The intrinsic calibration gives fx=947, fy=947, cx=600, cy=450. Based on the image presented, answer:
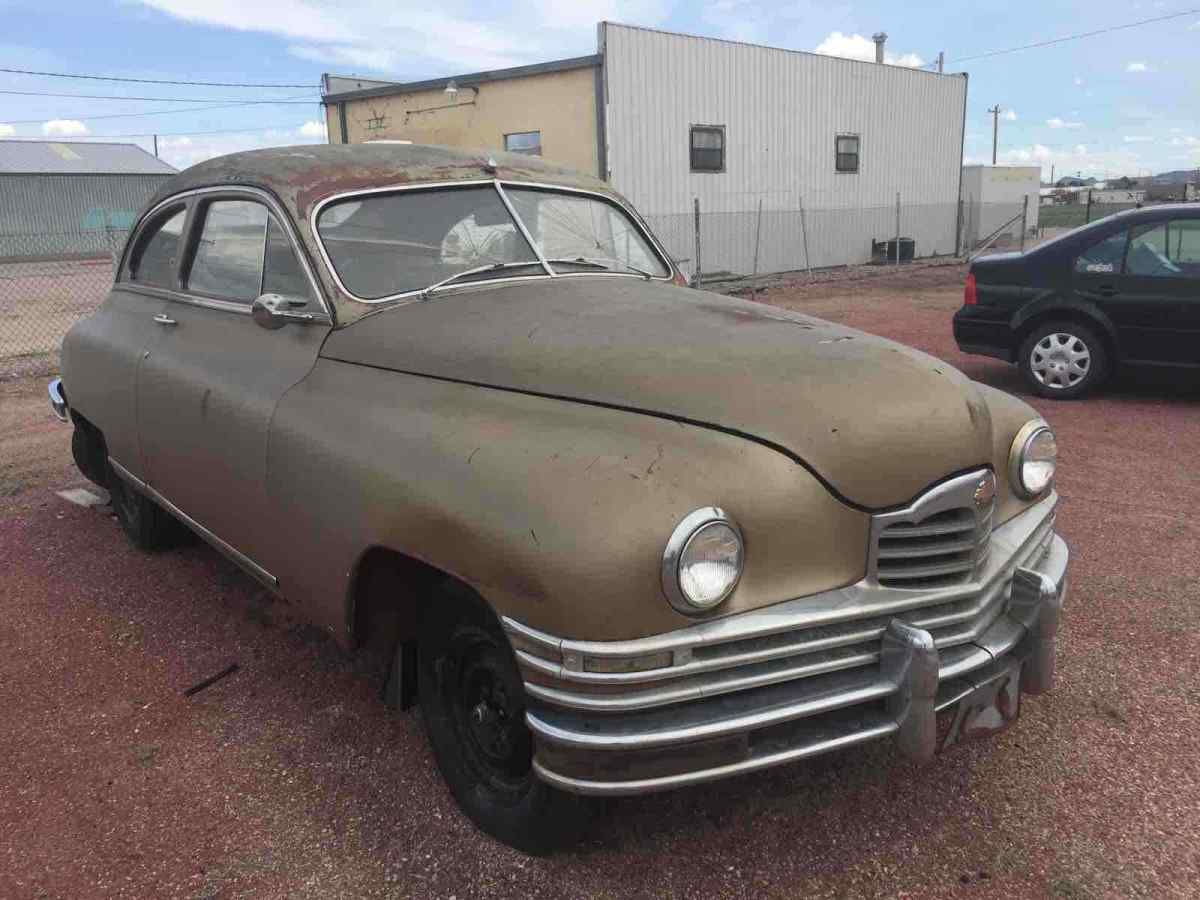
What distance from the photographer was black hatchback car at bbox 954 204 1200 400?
7090mm

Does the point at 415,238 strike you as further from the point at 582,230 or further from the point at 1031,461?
the point at 1031,461

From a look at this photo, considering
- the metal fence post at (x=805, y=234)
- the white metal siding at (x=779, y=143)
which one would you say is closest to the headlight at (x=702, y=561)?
the white metal siding at (x=779, y=143)

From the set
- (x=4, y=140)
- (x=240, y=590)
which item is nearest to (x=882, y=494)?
(x=240, y=590)

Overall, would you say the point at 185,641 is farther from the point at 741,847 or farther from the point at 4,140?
the point at 4,140

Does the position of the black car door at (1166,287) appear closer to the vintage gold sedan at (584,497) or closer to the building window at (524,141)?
the vintage gold sedan at (584,497)

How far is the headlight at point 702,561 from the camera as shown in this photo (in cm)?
209

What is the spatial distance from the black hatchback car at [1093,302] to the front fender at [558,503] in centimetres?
608

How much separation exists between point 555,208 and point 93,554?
3.11 metres

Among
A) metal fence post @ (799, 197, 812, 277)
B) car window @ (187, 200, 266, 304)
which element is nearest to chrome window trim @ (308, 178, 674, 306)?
car window @ (187, 200, 266, 304)

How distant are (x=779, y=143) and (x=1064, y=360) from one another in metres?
13.4

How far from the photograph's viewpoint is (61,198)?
3731 cm

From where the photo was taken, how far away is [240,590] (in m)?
4.45

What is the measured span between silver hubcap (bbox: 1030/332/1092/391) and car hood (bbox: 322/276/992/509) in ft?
17.5

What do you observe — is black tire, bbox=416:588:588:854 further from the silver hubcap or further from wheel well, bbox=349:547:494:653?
the silver hubcap
